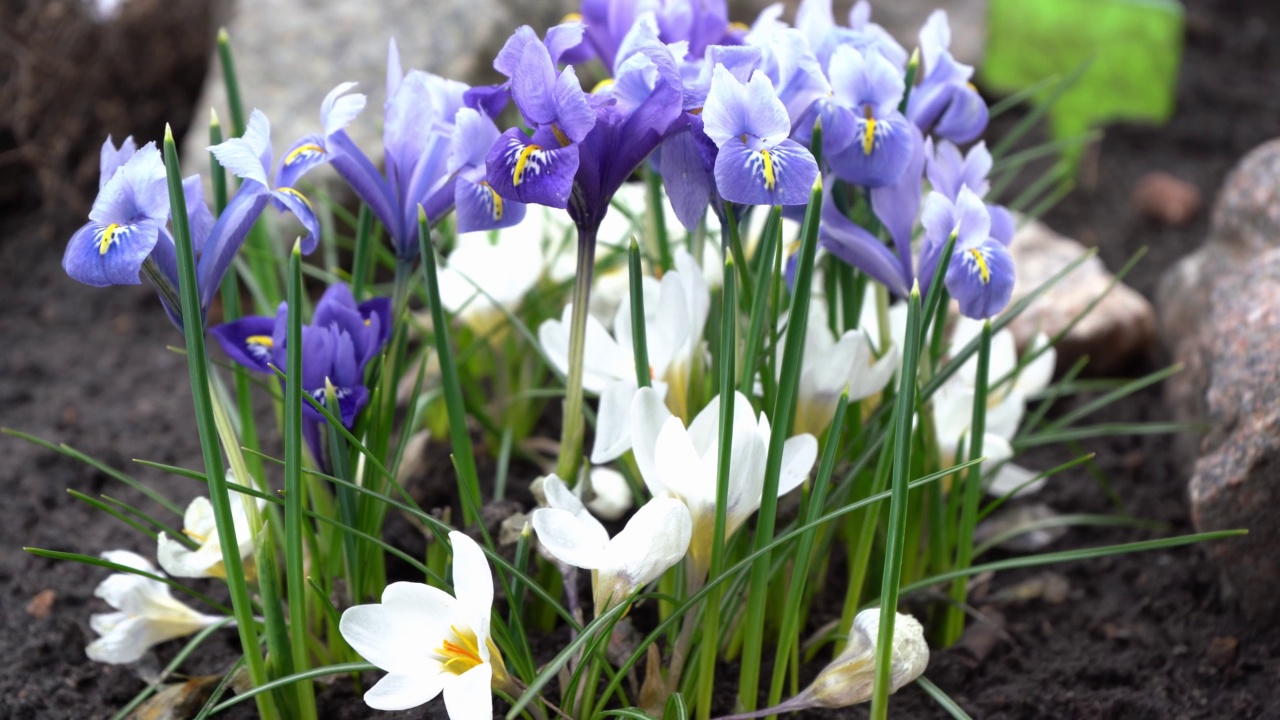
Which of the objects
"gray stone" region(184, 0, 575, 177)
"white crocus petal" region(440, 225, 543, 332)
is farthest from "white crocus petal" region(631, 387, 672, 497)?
"gray stone" region(184, 0, 575, 177)

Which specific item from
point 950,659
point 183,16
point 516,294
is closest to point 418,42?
point 183,16

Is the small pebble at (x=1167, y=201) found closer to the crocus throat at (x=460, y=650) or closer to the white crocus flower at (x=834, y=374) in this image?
the white crocus flower at (x=834, y=374)

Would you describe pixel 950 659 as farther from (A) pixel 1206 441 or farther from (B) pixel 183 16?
(B) pixel 183 16

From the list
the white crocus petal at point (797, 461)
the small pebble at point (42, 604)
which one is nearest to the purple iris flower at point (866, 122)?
the white crocus petal at point (797, 461)

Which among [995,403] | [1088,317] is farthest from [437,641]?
[1088,317]

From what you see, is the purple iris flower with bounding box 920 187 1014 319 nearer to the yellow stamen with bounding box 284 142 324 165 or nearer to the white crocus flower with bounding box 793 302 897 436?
the white crocus flower with bounding box 793 302 897 436

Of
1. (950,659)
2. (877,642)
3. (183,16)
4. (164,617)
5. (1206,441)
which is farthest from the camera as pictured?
(183,16)
